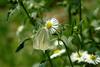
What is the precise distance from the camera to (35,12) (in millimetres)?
1883

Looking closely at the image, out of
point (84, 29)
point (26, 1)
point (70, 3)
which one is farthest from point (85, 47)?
point (26, 1)

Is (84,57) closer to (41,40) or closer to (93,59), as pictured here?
(93,59)

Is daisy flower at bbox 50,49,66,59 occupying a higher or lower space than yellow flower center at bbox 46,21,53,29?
lower

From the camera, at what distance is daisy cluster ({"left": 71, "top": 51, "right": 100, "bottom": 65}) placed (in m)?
1.71

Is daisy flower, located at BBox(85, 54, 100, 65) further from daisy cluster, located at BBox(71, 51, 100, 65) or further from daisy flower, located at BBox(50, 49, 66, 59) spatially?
daisy flower, located at BBox(50, 49, 66, 59)

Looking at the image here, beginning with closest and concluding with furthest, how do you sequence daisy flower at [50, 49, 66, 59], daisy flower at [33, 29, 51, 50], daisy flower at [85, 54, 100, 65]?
daisy flower at [33, 29, 51, 50] → daisy flower at [85, 54, 100, 65] → daisy flower at [50, 49, 66, 59]

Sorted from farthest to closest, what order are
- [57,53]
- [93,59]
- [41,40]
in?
1. [57,53]
2. [93,59]
3. [41,40]

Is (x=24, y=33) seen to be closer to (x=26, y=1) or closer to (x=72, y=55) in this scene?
(x=26, y=1)

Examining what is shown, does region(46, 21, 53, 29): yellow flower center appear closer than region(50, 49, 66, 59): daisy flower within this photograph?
Yes

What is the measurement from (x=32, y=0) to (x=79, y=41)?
34 cm

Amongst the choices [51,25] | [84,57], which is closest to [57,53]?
[84,57]

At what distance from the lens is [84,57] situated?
5.74ft

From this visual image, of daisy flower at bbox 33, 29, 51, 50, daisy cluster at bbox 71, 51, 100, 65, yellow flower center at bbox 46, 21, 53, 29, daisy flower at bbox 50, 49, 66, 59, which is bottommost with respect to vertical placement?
daisy flower at bbox 50, 49, 66, 59

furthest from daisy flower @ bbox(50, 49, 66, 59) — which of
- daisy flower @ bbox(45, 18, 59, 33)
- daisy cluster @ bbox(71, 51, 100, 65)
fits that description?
daisy flower @ bbox(45, 18, 59, 33)
